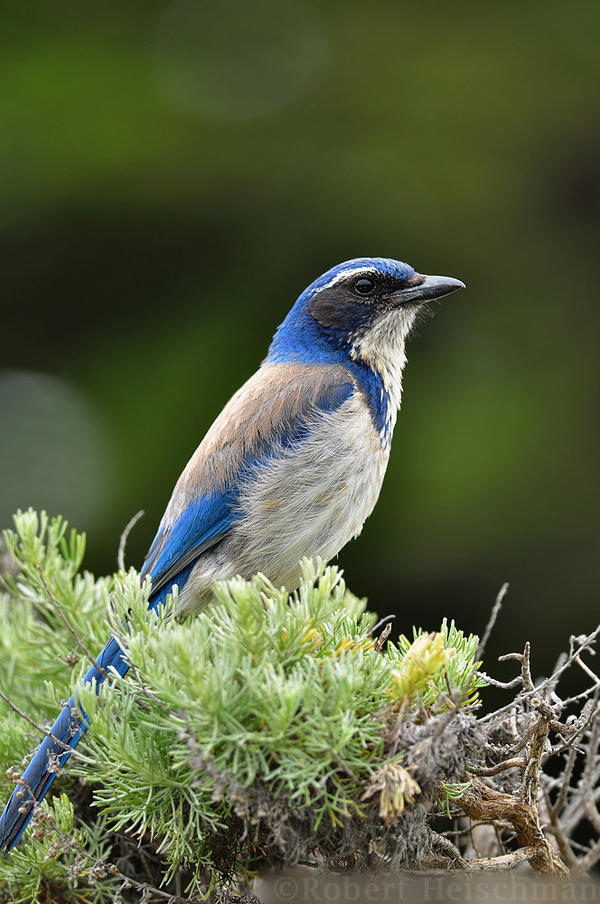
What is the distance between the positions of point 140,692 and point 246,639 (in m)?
0.26

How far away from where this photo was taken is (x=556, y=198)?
398 cm

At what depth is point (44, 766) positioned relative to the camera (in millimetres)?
1854

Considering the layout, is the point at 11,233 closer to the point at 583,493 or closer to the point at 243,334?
the point at 243,334

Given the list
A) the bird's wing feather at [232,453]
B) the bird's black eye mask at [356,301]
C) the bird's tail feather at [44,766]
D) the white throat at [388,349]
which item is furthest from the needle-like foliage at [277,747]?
the bird's black eye mask at [356,301]

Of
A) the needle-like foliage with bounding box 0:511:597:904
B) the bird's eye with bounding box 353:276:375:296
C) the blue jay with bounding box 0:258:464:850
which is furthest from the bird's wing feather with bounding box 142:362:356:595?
the needle-like foliage with bounding box 0:511:597:904

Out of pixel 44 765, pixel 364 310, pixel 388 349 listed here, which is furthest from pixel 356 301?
pixel 44 765

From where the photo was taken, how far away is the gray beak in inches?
104

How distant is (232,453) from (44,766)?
88 centimetres

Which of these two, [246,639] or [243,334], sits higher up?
[243,334]

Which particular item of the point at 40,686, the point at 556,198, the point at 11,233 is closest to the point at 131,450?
the point at 11,233

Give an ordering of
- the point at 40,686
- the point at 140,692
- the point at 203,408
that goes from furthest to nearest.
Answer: the point at 203,408, the point at 40,686, the point at 140,692

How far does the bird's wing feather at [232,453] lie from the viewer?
233 cm

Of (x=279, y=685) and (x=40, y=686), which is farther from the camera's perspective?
(x=40, y=686)

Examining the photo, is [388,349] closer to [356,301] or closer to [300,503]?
[356,301]
